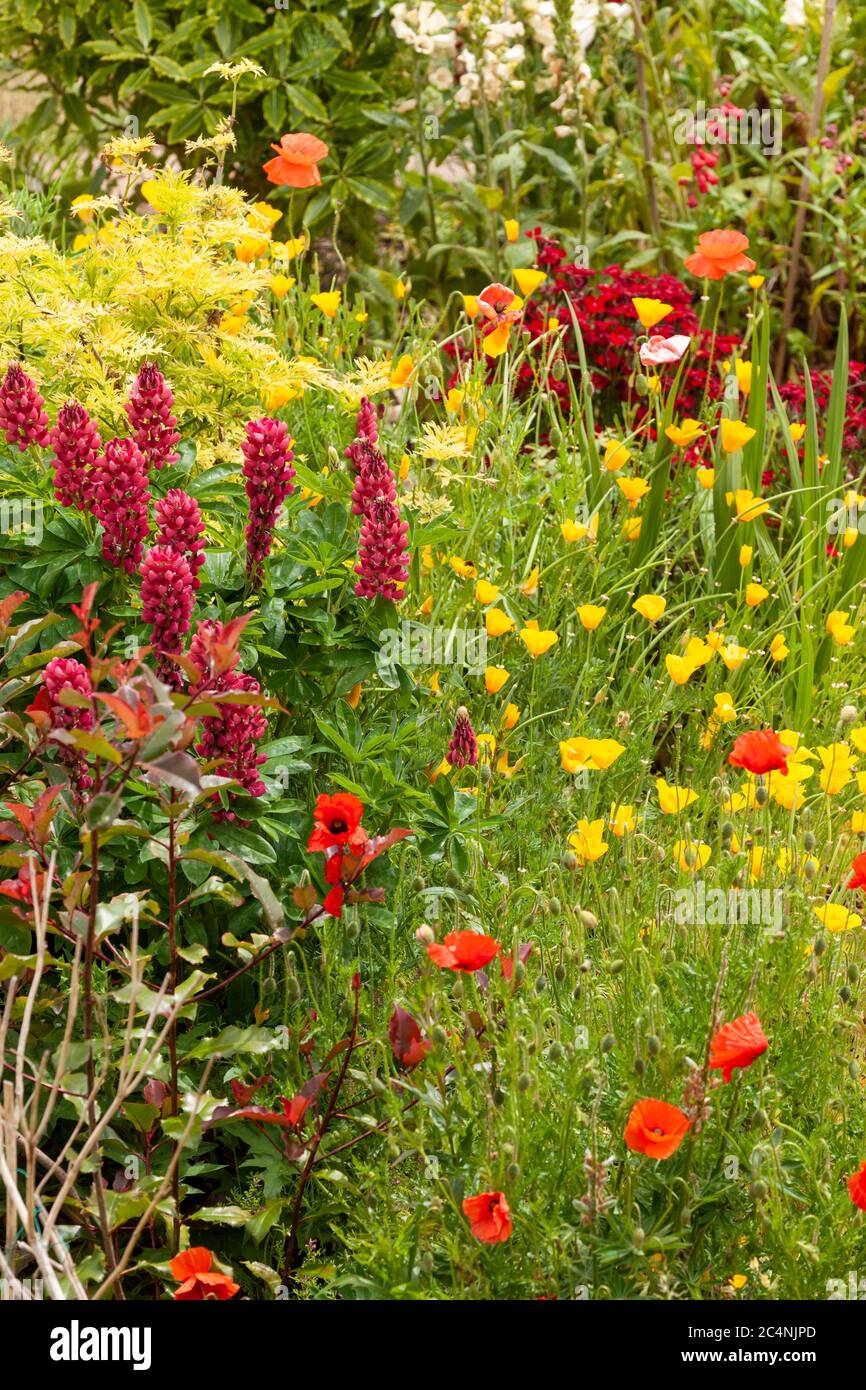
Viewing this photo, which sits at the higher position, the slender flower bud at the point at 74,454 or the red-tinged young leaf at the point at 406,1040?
the slender flower bud at the point at 74,454

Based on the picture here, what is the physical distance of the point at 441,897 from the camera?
257cm

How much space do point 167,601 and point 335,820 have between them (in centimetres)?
36

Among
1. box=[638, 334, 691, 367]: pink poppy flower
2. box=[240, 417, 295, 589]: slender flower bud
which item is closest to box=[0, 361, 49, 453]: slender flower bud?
box=[240, 417, 295, 589]: slender flower bud

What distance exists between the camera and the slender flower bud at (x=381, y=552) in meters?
2.20

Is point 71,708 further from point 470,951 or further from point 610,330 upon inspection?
point 610,330

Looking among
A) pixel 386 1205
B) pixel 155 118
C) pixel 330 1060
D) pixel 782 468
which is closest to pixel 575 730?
pixel 330 1060

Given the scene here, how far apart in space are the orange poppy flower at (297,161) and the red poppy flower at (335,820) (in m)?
1.95

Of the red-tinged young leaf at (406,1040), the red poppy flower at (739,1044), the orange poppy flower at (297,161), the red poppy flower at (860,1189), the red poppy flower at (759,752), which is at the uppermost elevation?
the orange poppy flower at (297,161)

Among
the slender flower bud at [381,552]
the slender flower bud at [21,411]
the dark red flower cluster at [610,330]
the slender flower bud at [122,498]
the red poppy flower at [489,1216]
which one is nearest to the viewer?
the red poppy flower at [489,1216]

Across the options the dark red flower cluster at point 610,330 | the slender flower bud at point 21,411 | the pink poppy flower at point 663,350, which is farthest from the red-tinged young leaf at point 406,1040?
the dark red flower cluster at point 610,330

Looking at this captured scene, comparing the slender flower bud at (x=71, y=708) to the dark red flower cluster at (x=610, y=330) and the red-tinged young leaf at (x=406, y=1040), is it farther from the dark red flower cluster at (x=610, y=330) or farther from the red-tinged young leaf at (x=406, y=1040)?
the dark red flower cluster at (x=610, y=330)

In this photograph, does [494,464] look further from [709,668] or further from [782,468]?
[782,468]

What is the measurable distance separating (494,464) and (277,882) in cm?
138

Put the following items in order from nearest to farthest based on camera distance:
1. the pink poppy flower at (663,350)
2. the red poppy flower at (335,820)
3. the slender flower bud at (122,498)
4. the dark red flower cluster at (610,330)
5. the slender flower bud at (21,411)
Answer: the red poppy flower at (335,820) < the slender flower bud at (122,498) < the slender flower bud at (21,411) < the pink poppy flower at (663,350) < the dark red flower cluster at (610,330)
